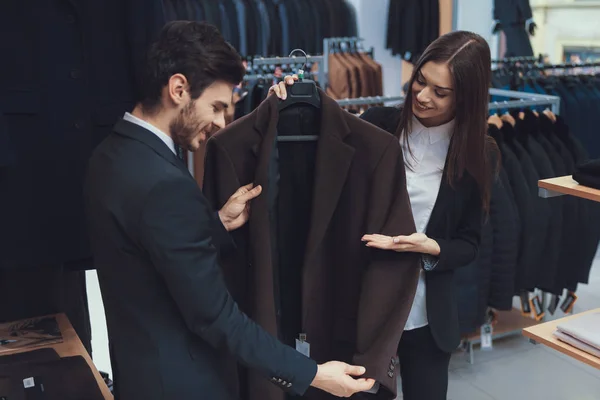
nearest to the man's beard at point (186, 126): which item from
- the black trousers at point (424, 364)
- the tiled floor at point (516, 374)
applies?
the black trousers at point (424, 364)

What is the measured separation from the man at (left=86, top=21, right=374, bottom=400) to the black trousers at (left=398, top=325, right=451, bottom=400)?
58 cm

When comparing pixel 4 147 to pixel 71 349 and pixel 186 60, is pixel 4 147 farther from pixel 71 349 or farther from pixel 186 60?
pixel 186 60

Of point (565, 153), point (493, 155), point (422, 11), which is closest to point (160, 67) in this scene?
point (493, 155)

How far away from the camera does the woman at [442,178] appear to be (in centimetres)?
186

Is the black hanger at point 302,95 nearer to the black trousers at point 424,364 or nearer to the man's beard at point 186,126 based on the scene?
the man's beard at point 186,126

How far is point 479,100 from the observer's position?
188 centimetres

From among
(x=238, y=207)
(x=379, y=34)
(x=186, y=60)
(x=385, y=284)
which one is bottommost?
(x=385, y=284)

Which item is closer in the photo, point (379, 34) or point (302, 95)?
point (302, 95)

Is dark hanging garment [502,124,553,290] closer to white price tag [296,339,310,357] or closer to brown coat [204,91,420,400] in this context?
brown coat [204,91,420,400]

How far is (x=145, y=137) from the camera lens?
1.30 metres

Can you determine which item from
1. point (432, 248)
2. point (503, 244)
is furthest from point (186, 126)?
point (503, 244)

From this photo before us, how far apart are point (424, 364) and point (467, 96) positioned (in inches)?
30.2

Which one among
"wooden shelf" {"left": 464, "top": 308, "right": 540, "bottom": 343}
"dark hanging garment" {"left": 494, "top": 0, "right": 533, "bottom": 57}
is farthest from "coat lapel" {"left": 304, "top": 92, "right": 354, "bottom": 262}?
"dark hanging garment" {"left": 494, "top": 0, "right": 533, "bottom": 57}

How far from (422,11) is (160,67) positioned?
19.8ft
